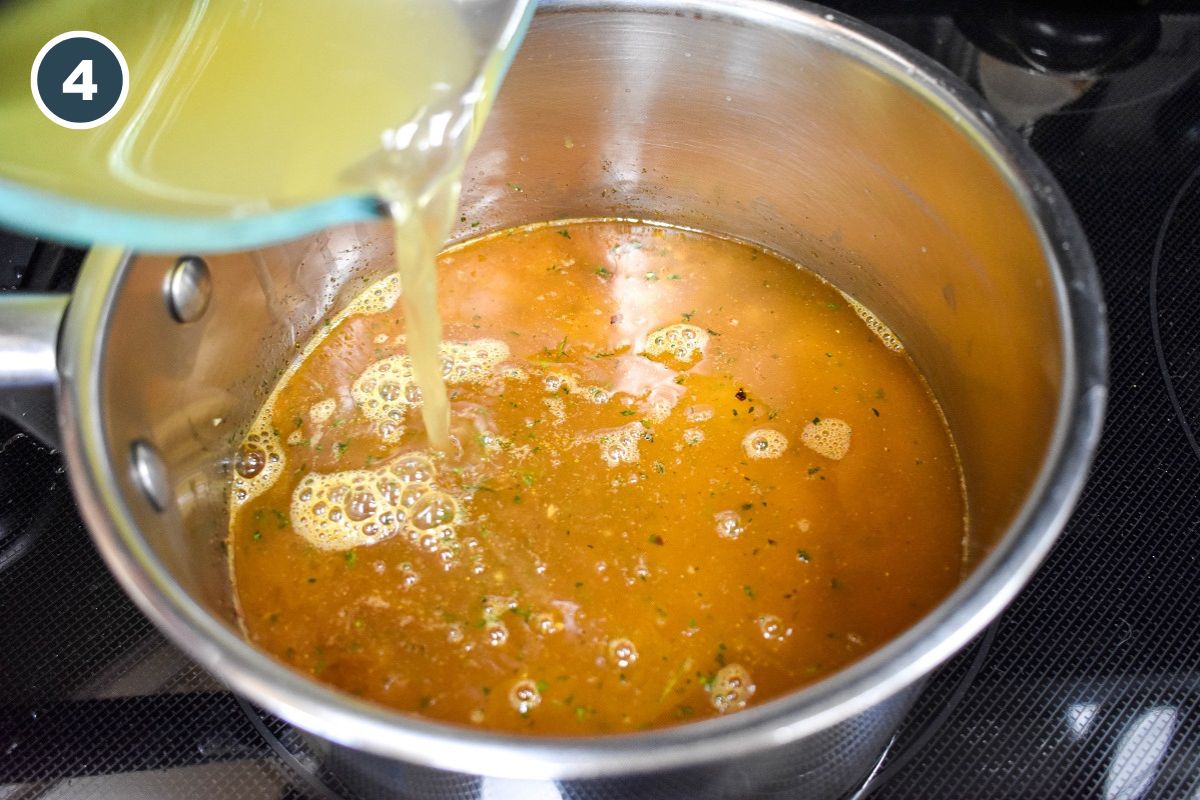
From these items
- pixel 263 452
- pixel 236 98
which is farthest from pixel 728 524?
pixel 236 98

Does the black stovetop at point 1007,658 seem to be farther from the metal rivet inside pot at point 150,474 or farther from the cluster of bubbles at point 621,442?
the cluster of bubbles at point 621,442

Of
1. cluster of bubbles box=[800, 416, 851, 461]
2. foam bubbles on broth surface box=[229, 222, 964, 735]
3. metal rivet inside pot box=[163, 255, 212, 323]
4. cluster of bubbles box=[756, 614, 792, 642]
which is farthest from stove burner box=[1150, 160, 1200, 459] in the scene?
metal rivet inside pot box=[163, 255, 212, 323]

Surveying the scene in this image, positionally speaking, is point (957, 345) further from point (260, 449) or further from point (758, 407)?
point (260, 449)

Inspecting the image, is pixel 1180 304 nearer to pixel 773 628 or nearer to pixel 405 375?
pixel 773 628

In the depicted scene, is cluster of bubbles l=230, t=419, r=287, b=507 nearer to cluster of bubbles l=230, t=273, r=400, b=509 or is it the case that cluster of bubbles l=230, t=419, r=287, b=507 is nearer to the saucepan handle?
cluster of bubbles l=230, t=273, r=400, b=509

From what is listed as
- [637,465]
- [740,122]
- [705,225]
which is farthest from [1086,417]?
[705,225]

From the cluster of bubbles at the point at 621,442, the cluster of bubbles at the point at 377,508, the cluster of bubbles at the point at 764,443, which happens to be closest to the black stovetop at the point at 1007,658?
the cluster of bubbles at the point at 377,508
